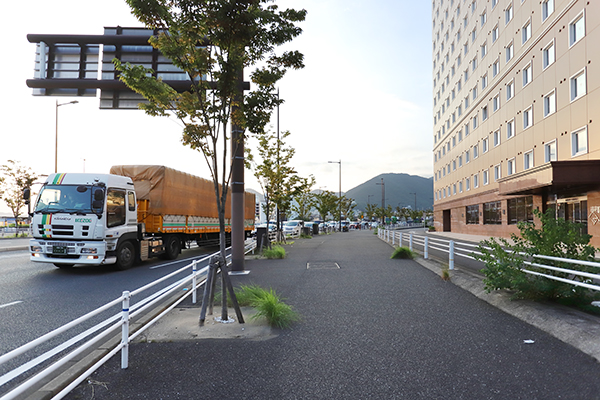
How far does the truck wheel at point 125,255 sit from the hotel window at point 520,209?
81.7ft

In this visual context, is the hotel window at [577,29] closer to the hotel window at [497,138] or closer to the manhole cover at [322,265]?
the hotel window at [497,138]

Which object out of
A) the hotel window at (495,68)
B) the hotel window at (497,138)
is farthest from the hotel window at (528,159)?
the hotel window at (495,68)

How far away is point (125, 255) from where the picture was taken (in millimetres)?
12680

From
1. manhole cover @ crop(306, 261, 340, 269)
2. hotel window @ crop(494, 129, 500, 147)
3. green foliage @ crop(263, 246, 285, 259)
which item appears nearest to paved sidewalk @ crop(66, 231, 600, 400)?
manhole cover @ crop(306, 261, 340, 269)

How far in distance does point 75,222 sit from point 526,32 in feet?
100

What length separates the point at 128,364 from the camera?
4.36 metres

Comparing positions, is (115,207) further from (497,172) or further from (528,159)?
(497,172)

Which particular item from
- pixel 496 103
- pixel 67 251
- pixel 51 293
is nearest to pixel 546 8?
pixel 496 103

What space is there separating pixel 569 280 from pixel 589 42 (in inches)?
751

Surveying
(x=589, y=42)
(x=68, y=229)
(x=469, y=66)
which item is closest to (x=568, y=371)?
(x=68, y=229)

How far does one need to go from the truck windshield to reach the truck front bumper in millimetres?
910

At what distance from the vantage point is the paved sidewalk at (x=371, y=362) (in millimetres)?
3662

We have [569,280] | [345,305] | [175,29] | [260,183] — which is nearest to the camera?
[569,280]

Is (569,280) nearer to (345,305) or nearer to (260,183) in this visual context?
(345,305)
